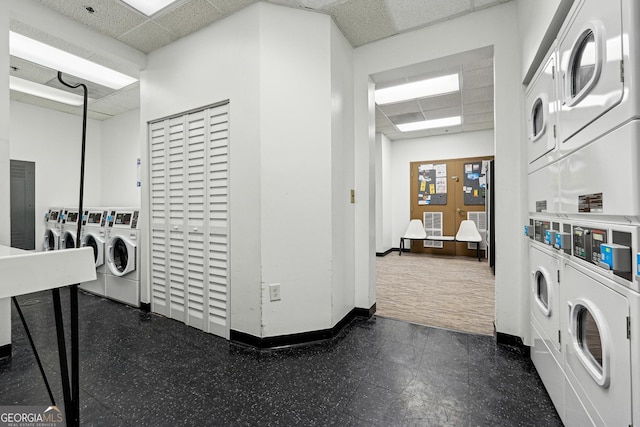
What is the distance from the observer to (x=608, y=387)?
0.96 meters

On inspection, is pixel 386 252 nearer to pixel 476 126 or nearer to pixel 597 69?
pixel 476 126

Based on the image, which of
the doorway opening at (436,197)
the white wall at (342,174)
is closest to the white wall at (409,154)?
the doorway opening at (436,197)

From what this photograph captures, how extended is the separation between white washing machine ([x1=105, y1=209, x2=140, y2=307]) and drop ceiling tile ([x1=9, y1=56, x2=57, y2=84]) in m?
1.75

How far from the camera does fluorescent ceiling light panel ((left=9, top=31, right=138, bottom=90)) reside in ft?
9.18

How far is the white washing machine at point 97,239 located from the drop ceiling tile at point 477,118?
565cm

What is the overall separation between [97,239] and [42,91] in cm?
225

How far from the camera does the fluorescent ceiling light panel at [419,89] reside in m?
3.64

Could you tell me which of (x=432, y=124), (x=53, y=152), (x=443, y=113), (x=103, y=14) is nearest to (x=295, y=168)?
(x=103, y=14)

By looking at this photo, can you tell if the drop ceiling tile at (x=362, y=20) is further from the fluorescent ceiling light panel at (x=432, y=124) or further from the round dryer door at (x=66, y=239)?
the round dryer door at (x=66, y=239)

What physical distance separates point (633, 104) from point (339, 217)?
1859 millimetres

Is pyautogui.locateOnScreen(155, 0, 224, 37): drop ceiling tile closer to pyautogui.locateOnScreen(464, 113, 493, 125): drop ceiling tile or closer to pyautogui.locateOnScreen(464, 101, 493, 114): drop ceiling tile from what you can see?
pyautogui.locateOnScreen(464, 101, 493, 114): drop ceiling tile

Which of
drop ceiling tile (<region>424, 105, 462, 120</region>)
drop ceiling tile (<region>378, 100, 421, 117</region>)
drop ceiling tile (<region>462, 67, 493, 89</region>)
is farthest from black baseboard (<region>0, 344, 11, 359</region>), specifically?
drop ceiling tile (<region>424, 105, 462, 120</region>)

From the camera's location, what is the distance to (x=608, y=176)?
3.06ft

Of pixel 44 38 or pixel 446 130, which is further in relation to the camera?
pixel 446 130
